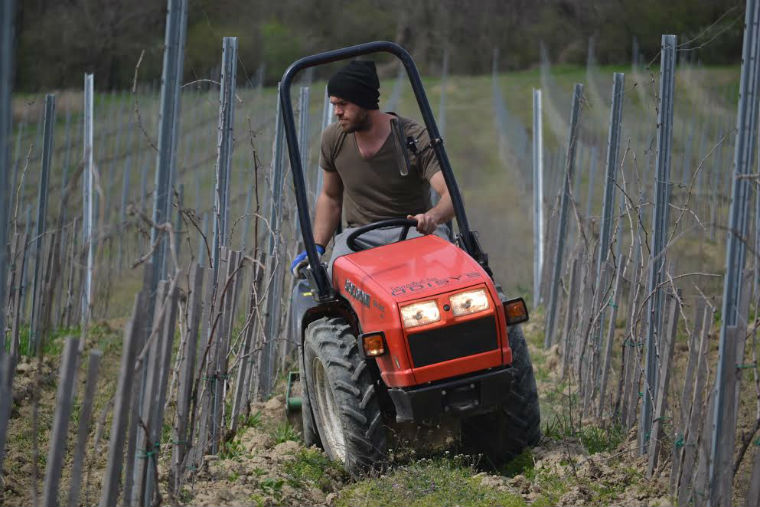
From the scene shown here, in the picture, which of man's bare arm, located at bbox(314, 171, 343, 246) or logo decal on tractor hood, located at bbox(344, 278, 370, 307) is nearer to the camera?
logo decal on tractor hood, located at bbox(344, 278, 370, 307)

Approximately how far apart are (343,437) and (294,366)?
2711 millimetres

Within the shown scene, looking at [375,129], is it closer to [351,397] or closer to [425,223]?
[425,223]

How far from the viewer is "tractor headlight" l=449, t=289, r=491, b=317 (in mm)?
4438

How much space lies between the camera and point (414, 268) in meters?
4.66

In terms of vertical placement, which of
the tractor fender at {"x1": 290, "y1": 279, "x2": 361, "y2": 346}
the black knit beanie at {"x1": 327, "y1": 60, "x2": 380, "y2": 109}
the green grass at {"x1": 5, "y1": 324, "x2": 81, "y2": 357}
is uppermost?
the black knit beanie at {"x1": 327, "y1": 60, "x2": 380, "y2": 109}

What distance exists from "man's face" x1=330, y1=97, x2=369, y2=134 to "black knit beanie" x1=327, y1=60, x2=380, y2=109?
0.02 metres

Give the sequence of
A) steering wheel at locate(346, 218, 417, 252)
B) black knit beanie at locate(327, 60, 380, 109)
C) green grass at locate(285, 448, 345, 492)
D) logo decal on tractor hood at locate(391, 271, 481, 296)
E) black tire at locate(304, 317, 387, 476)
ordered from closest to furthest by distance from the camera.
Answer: logo decal on tractor hood at locate(391, 271, 481, 296)
black tire at locate(304, 317, 387, 476)
green grass at locate(285, 448, 345, 492)
steering wheel at locate(346, 218, 417, 252)
black knit beanie at locate(327, 60, 380, 109)

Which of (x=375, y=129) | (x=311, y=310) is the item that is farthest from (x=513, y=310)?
(x=375, y=129)

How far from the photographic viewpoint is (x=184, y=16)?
12.7 feet

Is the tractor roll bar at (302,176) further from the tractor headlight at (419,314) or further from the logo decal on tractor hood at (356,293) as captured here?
the tractor headlight at (419,314)

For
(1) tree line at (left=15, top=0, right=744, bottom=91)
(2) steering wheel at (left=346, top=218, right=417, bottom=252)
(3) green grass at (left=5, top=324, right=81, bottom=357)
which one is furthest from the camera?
(1) tree line at (left=15, top=0, right=744, bottom=91)

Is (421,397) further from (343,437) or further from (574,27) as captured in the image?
(574,27)

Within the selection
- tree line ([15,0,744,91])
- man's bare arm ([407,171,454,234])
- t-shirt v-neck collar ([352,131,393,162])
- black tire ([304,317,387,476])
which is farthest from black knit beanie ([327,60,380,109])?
tree line ([15,0,744,91])

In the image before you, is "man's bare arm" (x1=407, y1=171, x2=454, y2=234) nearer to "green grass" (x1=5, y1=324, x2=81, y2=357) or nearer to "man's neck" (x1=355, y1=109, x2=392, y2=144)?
"man's neck" (x1=355, y1=109, x2=392, y2=144)
